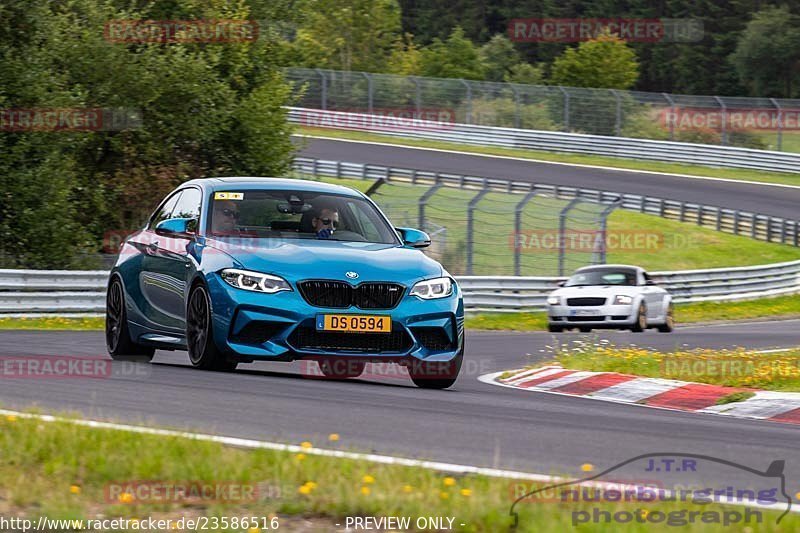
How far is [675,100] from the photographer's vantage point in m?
49.6

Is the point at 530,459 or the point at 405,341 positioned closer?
the point at 530,459

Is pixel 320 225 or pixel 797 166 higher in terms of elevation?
pixel 320 225

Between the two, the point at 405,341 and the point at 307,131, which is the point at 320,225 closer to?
the point at 405,341

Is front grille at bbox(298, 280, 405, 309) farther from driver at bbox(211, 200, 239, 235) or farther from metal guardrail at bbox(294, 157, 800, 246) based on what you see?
metal guardrail at bbox(294, 157, 800, 246)

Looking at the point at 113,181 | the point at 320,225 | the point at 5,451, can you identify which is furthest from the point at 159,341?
the point at 113,181

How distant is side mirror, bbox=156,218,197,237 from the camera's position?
1070 cm

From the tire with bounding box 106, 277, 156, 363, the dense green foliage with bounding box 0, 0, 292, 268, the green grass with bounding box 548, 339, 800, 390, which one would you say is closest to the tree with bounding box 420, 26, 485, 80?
the dense green foliage with bounding box 0, 0, 292, 268

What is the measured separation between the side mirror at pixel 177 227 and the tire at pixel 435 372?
208 cm

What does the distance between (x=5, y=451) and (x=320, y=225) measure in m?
4.99

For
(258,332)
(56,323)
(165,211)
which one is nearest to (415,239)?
(258,332)


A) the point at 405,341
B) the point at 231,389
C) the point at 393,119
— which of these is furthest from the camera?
the point at 393,119

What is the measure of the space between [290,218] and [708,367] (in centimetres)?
435

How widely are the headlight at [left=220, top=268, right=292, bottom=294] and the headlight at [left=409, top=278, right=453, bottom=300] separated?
3.17ft

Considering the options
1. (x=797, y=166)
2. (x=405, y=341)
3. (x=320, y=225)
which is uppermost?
(x=320, y=225)
